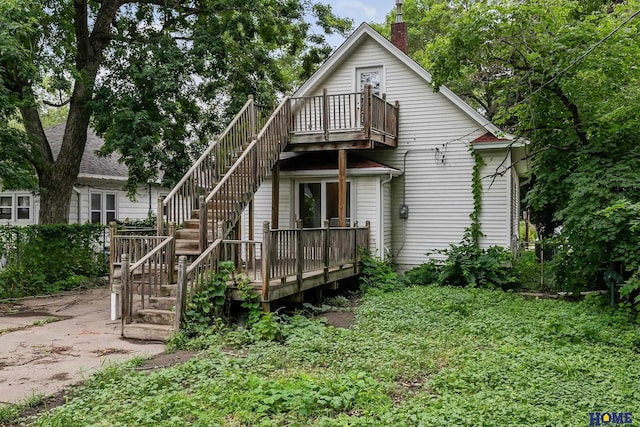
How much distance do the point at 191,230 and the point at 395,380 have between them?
5.33 meters

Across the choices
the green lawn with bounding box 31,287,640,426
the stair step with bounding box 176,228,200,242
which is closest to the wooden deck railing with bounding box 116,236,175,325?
the stair step with bounding box 176,228,200,242

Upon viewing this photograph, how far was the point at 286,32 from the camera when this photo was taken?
17562mm

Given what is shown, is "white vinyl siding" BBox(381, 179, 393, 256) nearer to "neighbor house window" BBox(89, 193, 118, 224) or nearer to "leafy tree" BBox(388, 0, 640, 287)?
"leafy tree" BBox(388, 0, 640, 287)

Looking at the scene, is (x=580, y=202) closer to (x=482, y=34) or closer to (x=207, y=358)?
(x=482, y=34)

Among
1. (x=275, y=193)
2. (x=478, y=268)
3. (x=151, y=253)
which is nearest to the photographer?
(x=151, y=253)

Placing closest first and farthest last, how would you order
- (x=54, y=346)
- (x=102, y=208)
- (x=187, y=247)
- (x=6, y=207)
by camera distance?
(x=54, y=346) < (x=187, y=247) < (x=6, y=207) < (x=102, y=208)

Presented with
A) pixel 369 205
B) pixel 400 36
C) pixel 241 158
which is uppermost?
pixel 400 36

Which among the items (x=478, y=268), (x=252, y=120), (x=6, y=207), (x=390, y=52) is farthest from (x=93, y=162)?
(x=478, y=268)

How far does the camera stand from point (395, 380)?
559cm

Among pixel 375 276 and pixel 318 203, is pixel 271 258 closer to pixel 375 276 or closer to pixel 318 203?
pixel 375 276

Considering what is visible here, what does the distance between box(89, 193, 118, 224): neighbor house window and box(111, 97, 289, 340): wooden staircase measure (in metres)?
8.58

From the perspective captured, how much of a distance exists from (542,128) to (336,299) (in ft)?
19.0

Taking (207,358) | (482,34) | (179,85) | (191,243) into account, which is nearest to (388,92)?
(482,34)

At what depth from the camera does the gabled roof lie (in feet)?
44.2
